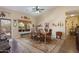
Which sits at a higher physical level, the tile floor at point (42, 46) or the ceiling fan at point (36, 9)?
the ceiling fan at point (36, 9)

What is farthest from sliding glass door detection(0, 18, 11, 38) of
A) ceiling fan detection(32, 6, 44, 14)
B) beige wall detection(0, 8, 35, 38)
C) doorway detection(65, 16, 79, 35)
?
doorway detection(65, 16, 79, 35)

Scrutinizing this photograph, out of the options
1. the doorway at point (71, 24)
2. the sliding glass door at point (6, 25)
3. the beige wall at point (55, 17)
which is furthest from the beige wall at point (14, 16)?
the doorway at point (71, 24)

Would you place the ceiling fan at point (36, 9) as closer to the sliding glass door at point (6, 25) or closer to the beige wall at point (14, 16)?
the beige wall at point (14, 16)

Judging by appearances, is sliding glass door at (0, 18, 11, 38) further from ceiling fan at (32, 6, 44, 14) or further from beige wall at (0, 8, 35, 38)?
ceiling fan at (32, 6, 44, 14)

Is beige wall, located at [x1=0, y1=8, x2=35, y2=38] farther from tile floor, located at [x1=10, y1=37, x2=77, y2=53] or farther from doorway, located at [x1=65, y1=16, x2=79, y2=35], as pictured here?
doorway, located at [x1=65, y1=16, x2=79, y2=35]

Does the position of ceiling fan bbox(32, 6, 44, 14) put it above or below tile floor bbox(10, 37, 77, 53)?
above

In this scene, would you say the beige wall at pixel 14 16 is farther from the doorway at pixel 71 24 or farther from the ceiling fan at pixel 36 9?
the doorway at pixel 71 24

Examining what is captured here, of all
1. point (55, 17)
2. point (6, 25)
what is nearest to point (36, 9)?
point (55, 17)

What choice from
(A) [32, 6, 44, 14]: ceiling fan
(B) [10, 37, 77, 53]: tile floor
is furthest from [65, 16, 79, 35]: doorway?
(A) [32, 6, 44, 14]: ceiling fan

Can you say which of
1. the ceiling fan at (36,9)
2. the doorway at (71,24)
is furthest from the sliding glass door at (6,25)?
the doorway at (71,24)

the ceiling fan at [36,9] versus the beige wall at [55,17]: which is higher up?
the ceiling fan at [36,9]

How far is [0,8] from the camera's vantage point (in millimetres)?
2613

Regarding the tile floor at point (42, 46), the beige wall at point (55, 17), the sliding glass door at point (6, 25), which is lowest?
the tile floor at point (42, 46)

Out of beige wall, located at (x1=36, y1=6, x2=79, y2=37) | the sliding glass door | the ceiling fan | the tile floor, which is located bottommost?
the tile floor
